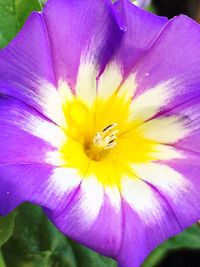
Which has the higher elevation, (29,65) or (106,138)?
(29,65)

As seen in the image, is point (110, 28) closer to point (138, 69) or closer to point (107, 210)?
point (138, 69)

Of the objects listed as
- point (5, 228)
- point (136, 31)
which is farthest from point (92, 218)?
point (136, 31)

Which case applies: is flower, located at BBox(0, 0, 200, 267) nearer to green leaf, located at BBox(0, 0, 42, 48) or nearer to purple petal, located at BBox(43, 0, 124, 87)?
purple petal, located at BBox(43, 0, 124, 87)

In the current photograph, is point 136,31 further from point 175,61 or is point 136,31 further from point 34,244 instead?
point 34,244

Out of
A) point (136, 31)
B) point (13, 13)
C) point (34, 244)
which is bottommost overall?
point (34, 244)

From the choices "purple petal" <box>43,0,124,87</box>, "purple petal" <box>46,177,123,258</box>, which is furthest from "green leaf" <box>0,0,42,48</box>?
"purple petal" <box>46,177,123,258</box>

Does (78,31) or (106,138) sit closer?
(78,31)
